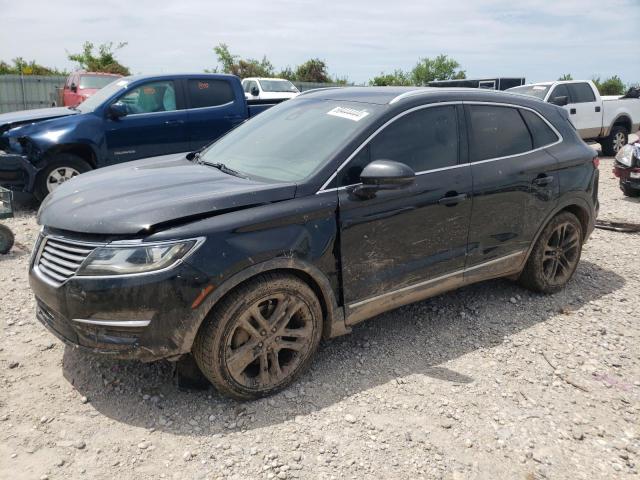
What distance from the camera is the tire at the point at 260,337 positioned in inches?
115

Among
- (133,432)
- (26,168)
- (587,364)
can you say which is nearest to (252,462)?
(133,432)

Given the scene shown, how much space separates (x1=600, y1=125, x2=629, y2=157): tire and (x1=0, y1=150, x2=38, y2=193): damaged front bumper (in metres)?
13.3

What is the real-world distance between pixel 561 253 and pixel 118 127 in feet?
19.2

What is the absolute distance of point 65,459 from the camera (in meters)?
2.67

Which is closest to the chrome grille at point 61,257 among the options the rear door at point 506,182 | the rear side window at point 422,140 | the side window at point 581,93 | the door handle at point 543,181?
the rear side window at point 422,140

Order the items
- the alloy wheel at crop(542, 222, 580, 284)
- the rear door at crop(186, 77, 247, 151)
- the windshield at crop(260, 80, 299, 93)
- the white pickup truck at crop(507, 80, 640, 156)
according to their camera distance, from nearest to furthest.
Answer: the alloy wheel at crop(542, 222, 580, 284) < the rear door at crop(186, 77, 247, 151) < the white pickup truck at crop(507, 80, 640, 156) < the windshield at crop(260, 80, 299, 93)

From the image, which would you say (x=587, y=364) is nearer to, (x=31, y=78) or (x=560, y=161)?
(x=560, y=161)

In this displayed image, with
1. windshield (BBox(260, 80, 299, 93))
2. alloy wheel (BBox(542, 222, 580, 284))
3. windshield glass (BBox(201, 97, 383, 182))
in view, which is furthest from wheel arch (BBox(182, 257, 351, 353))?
windshield (BBox(260, 80, 299, 93))

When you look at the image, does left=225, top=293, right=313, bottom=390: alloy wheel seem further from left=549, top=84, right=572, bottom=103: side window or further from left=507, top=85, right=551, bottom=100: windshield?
left=549, top=84, right=572, bottom=103: side window

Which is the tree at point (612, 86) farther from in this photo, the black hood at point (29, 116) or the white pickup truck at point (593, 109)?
the black hood at point (29, 116)

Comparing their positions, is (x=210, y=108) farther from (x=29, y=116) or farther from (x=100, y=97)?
(x=29, y=116)

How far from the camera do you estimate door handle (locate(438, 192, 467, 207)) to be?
367 centimetres

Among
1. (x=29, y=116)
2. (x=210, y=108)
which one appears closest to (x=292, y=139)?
(x=210, y=108)

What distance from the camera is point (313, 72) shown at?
36281mm
